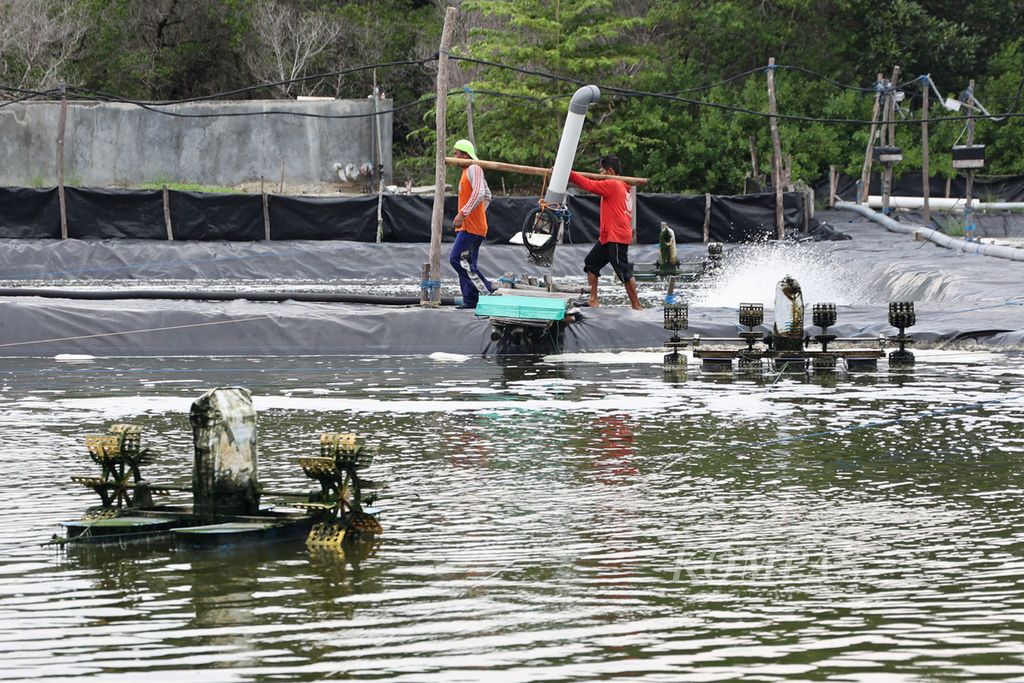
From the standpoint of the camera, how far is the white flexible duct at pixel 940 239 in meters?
22.4

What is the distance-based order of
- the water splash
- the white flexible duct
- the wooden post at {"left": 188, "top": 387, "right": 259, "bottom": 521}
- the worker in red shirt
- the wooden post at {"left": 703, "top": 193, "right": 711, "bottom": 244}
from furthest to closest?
the wooden post at {"left": 703, "top": 193, "right": 711, "bottom": 244}, the white flexible duct, the water splash, the worker in red shirt, the wooden post at {"left": 188, "top": 387, "right": 259, "bottom": 521}

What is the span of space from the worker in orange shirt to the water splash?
15.5 feet

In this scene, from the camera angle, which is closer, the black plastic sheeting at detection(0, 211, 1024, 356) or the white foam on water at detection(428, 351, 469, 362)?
the white foam on water at detection(428, 351, 469, 362)

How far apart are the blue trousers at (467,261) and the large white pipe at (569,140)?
1.08 metres

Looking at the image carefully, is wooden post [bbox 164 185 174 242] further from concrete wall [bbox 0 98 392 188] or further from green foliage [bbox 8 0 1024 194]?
green foliage [bbox 8 0 1024 194]

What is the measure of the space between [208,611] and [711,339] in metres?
9.18

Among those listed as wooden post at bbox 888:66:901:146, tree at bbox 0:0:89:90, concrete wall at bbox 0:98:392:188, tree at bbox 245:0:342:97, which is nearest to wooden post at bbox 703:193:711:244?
wooden post at bbox 888:66:901:146

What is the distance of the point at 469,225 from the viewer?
17844 mm

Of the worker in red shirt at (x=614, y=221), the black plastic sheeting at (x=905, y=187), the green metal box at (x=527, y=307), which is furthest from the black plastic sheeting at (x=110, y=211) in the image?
the black plastic sheeting at (x=905, y=187)

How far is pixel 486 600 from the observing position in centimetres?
718

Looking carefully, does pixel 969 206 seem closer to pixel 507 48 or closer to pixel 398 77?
pixel 507 48

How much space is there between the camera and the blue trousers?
17.9 meters

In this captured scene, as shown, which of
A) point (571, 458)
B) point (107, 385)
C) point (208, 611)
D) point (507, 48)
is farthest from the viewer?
point (507, 48)

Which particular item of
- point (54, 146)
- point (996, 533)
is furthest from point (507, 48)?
point (996, 533)
